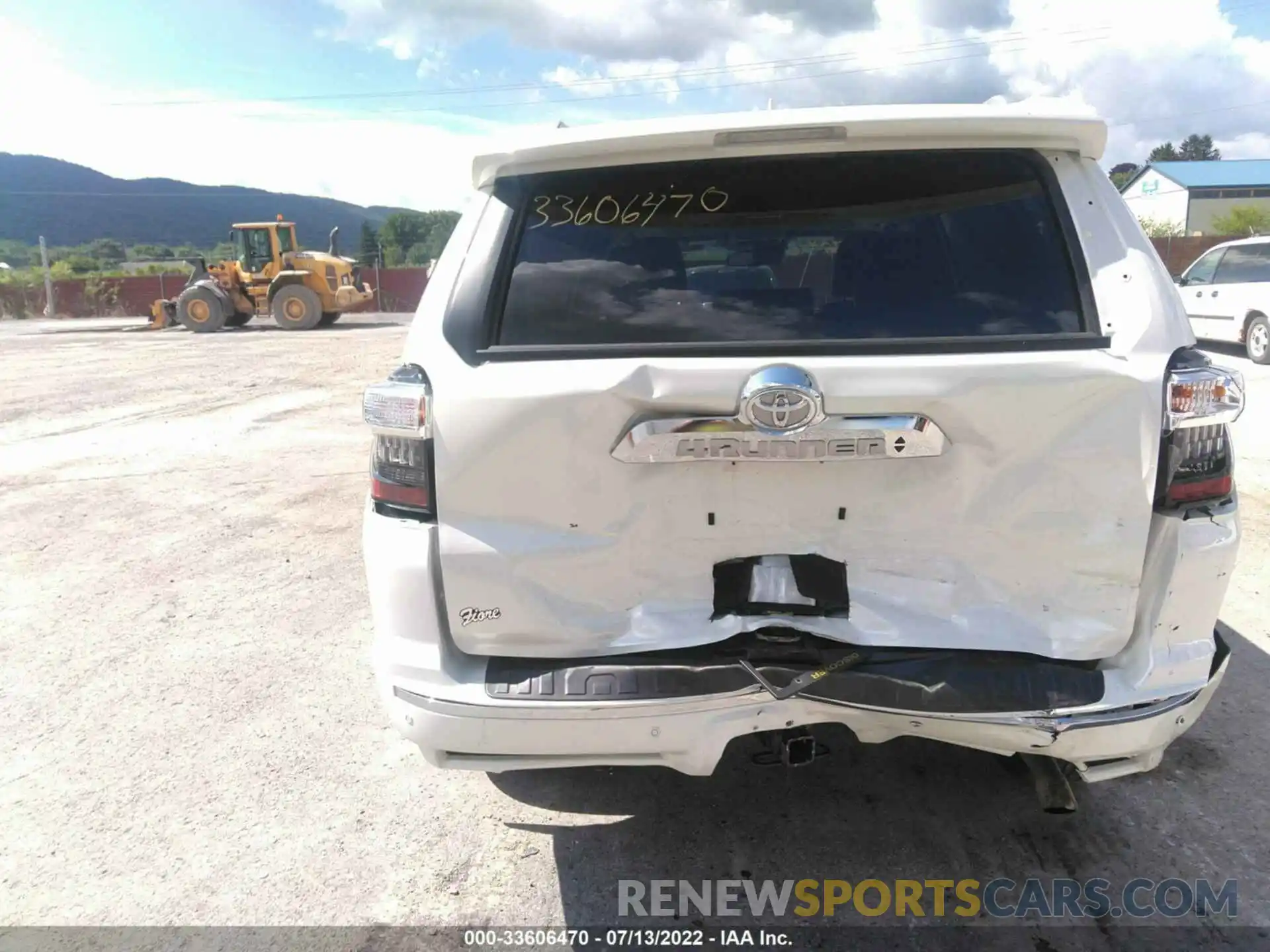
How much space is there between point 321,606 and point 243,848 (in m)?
1.94

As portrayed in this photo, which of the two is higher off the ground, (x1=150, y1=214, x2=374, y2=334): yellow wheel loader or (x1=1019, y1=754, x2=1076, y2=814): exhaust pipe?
(x1=150, y1=214, x2=374, y2=334): yellow wheel loader

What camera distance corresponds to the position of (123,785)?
306 cm

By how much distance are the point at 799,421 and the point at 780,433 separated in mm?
50

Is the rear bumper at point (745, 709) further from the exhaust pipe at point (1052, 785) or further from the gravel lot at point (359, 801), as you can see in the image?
the gravel lot at point (359, 801)

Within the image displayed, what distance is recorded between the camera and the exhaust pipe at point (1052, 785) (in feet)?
8.11

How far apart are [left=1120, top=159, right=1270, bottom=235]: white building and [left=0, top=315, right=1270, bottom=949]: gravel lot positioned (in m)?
73.9

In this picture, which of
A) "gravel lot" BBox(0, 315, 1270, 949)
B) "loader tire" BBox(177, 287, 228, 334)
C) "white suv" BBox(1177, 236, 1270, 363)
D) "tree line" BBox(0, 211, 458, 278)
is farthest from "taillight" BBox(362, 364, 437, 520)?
"tree line" BBox(0, 211, 458, 278)

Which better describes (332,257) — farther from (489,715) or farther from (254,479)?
(489,715)

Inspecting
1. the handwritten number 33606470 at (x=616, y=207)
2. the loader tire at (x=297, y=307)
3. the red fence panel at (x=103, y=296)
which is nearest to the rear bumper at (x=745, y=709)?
the handwritten number 33606470 at (x=616, y=207)

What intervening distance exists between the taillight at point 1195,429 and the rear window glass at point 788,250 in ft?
0.93

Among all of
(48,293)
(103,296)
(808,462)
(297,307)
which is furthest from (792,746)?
(48,293)

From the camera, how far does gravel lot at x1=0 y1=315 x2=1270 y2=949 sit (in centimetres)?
253
